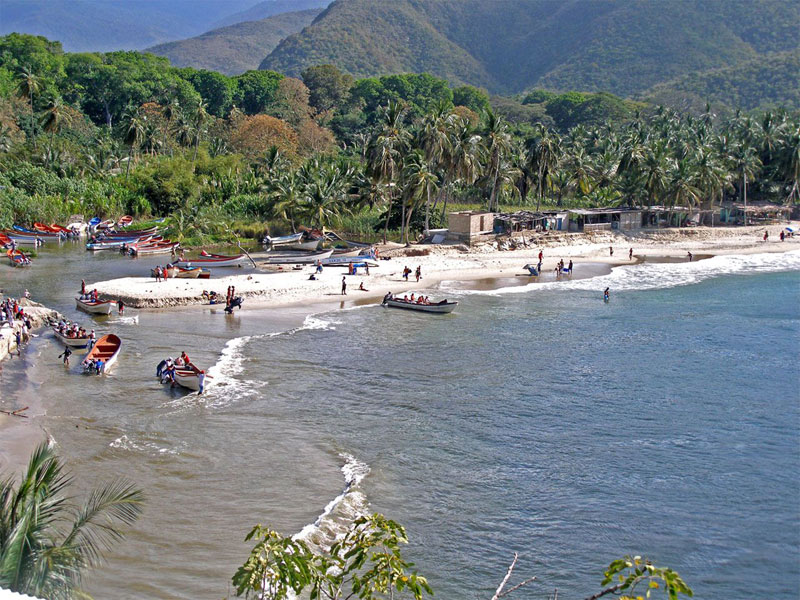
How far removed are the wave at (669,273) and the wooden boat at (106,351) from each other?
22781mm

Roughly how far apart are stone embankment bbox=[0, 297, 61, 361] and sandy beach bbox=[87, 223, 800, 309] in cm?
426

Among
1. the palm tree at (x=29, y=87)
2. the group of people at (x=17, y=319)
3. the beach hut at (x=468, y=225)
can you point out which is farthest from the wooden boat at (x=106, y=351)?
the palm tree at (x=29, y=87)

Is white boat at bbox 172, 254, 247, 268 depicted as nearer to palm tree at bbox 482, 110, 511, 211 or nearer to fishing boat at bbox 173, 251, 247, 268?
fishing boat at bbox 173, 251, 247, 268

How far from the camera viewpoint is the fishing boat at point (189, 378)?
1214 inches

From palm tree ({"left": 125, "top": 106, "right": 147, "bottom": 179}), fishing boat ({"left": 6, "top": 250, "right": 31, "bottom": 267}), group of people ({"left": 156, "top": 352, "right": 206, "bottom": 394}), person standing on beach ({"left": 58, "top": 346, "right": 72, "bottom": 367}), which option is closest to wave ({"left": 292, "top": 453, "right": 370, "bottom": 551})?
group of people ({"left": 156, "top": 352, "right": 206, "bottom": 394})

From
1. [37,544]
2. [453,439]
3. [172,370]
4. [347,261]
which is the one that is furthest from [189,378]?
[347,261]

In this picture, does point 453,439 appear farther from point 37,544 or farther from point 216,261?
point 216,261

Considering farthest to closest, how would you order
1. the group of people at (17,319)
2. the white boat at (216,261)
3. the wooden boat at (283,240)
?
the wooden boat at (283,240), the white boat at (216,261), the group of people at (17,319)

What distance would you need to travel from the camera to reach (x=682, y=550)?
20000mm

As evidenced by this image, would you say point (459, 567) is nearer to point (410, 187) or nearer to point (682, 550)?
point (682, 550)

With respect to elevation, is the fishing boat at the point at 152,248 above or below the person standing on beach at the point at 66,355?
above

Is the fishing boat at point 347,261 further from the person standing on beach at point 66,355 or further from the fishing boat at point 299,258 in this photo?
the person standing on beach at point 66,355

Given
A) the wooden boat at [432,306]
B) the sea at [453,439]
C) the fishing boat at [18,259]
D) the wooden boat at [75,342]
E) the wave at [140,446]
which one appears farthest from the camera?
the fishing boat at [18,259]

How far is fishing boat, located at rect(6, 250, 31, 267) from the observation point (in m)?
59.2
